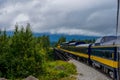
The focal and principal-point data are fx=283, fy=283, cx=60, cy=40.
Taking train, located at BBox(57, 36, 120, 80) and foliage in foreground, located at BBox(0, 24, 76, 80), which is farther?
foliage in foreground, located at BBox(0, 24, 76, 80)

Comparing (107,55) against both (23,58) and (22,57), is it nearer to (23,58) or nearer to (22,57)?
(23,58)

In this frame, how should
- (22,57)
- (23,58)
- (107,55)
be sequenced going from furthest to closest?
(22,57) < (23,58) < (107,55)

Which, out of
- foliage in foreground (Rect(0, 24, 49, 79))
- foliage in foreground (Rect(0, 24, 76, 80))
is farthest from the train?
foliage in foreground (Rect(0, 24, 49, 79))

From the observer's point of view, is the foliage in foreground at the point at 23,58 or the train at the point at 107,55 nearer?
the train at the point at 107,55

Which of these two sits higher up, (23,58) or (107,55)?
(107,55)

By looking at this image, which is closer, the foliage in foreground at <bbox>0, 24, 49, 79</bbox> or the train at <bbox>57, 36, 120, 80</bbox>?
the train at <bbox>57, 36, 120, 80</bbox>

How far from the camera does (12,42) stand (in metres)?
24.1

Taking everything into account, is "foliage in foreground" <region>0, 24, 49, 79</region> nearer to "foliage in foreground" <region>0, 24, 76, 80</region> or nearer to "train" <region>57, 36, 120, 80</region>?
"foliage in foreground" <region>0, 24, 76, 80</region>

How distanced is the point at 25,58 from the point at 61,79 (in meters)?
4.51

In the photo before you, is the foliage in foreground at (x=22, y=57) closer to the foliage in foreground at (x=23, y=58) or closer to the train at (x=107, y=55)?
the foliage in foreground at (x=23, y=58)

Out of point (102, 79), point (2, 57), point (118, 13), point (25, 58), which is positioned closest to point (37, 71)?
point (25, 58)

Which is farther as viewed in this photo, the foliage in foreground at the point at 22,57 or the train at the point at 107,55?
the foliage in foreground at the point at 22,57

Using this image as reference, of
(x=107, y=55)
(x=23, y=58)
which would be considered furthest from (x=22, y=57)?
(x=107, y=55)

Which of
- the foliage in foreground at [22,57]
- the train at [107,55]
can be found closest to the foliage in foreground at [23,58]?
the foliage in foreground at [22,57]
